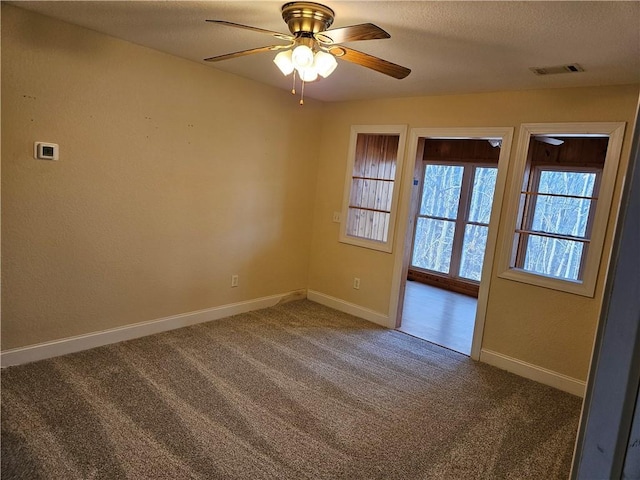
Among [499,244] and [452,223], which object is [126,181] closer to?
[499,244]

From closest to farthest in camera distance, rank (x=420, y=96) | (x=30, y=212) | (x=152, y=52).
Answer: (x=30, y=212), (x=152, y=52), (x=420, y=96)

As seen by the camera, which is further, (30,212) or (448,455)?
(30,212)

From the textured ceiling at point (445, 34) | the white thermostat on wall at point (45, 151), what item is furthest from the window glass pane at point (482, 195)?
the white thermostat on wall at point (45, 151)

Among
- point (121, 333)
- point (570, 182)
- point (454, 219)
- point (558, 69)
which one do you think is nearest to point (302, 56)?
point (558, 69)

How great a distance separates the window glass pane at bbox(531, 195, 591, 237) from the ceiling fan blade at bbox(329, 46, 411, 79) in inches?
82.3

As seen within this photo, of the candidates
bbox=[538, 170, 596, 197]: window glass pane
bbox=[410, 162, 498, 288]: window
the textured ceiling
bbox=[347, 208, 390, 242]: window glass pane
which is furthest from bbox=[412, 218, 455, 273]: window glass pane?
the textured ceiling

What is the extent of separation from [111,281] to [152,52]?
1.88 meters

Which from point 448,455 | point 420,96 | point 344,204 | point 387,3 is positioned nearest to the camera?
point 387,3

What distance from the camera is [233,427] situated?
2.47m

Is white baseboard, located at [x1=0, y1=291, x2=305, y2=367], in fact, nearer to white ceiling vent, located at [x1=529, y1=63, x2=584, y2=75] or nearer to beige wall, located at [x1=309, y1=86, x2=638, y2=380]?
beige wall, located at [x1=309, y1=86, x2=638, y2=380]

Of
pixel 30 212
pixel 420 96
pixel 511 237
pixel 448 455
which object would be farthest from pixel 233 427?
pixel 420 96

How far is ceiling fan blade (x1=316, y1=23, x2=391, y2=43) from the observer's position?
6.21 feet

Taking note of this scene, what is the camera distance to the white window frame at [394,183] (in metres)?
4.26

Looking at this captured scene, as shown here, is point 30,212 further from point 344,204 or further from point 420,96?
point 420,96
